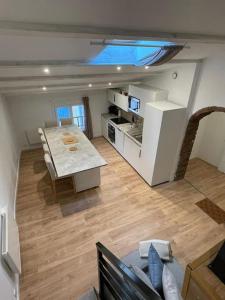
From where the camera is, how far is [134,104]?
4.62 meters

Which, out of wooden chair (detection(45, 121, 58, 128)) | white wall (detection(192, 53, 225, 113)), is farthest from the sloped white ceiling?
wooden chair (detection(45, 121, 58, 128))

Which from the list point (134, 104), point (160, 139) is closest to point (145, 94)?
point (134, 104)

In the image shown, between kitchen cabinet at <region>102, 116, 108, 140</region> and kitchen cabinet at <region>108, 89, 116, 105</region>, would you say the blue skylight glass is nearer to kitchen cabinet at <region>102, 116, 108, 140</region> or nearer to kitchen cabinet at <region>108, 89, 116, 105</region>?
kitchen cabinet at <region>108, 89, 116, 105</region>

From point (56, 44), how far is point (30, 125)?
464cm

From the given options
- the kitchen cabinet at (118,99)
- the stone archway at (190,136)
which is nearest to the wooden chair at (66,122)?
the kitchen cabinet at (118,99)

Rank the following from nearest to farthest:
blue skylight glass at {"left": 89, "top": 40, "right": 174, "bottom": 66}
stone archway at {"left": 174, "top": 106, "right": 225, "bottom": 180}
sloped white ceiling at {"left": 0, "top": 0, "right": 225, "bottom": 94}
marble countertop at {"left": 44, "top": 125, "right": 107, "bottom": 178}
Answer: sloped white ceiling at {"left": 0, "top": 0, "right": 225, "bottom": 94}
blue skylight glass at {"left": 89, "top": 40, "right": 174, "bottom": 66}
stone archway at {"left": 174, "top": 106, "right": 225, "bottom": 180}
marble countertop at {"left": 44, "top": 125, "right": 107, "bottom": 178}

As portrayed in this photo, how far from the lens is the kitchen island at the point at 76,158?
3.40 meters

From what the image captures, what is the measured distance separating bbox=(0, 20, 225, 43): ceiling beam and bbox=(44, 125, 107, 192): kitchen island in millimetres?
2412

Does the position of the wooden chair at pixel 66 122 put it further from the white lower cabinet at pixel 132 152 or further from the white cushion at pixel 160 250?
the white cushion at pixel 160 250

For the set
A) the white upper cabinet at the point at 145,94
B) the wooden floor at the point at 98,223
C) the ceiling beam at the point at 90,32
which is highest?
the ceiling beam at the point at 90,32

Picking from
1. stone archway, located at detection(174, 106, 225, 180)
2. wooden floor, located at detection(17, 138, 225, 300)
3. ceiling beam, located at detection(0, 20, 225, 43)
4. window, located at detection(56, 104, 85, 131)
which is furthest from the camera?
window, located at detection(56, 104, 85, 131)

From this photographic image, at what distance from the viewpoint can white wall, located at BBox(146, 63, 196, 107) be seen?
3246mm

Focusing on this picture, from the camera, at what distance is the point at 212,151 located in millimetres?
4898

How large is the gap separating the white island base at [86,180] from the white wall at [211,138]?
306 cm
